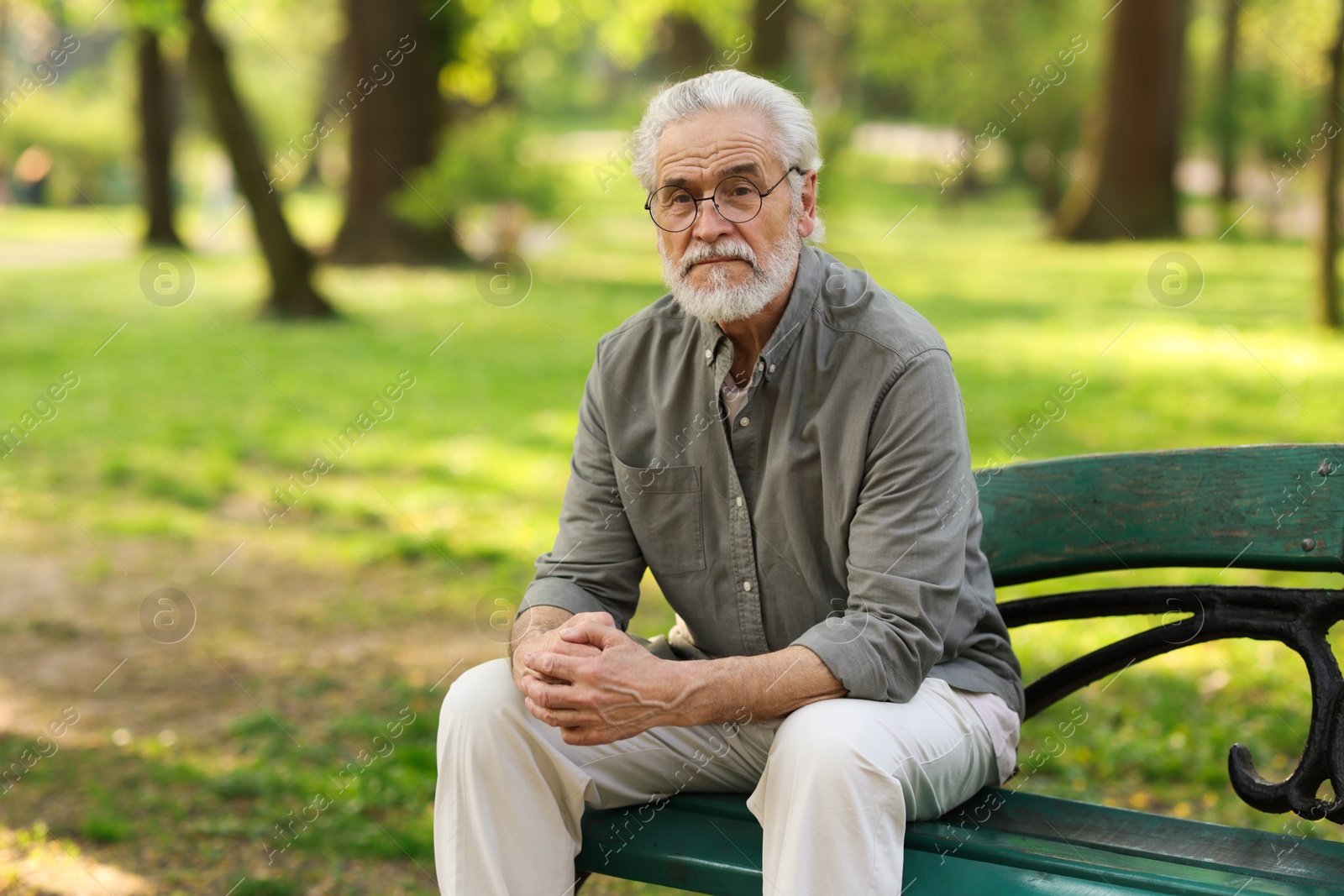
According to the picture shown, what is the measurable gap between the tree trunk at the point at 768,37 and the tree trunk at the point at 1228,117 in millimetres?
10054

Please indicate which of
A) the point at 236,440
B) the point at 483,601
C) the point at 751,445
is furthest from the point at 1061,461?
the point at 236,440

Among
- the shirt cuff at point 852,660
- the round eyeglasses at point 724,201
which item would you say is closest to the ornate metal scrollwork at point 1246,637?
the shirt cuff at point 852,660

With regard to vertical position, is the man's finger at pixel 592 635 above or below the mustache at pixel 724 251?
below

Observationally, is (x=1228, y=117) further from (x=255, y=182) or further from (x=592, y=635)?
(x=592, y=635)

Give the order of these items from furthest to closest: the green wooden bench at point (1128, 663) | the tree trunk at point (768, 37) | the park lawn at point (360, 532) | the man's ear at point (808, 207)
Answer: the tree trunk at point (768, 37)
the park lawn at point (360, 532)
the man's ear at point (808, 207)
the green wooden bench at point (1128, 663)

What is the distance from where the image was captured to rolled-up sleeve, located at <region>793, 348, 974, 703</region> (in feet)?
7.65

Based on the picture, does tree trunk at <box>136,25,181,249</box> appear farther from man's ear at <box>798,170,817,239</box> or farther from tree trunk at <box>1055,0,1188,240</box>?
man's ear at <box>798,170,817,239</box>

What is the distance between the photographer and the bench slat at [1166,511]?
2588mm

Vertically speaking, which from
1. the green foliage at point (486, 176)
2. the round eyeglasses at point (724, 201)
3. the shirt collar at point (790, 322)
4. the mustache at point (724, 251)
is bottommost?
the shirt collar at point (790, 322)

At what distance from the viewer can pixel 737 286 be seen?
2.64 meters

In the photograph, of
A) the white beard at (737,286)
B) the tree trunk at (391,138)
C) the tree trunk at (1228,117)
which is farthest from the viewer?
the tree trunk at (1228,117)

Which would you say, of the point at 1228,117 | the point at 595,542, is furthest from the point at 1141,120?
the point at 595,542

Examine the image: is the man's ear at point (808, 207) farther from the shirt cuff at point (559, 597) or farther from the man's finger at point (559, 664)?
the man's finger at point (559, 664)

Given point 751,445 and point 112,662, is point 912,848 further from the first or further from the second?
point 112,662
